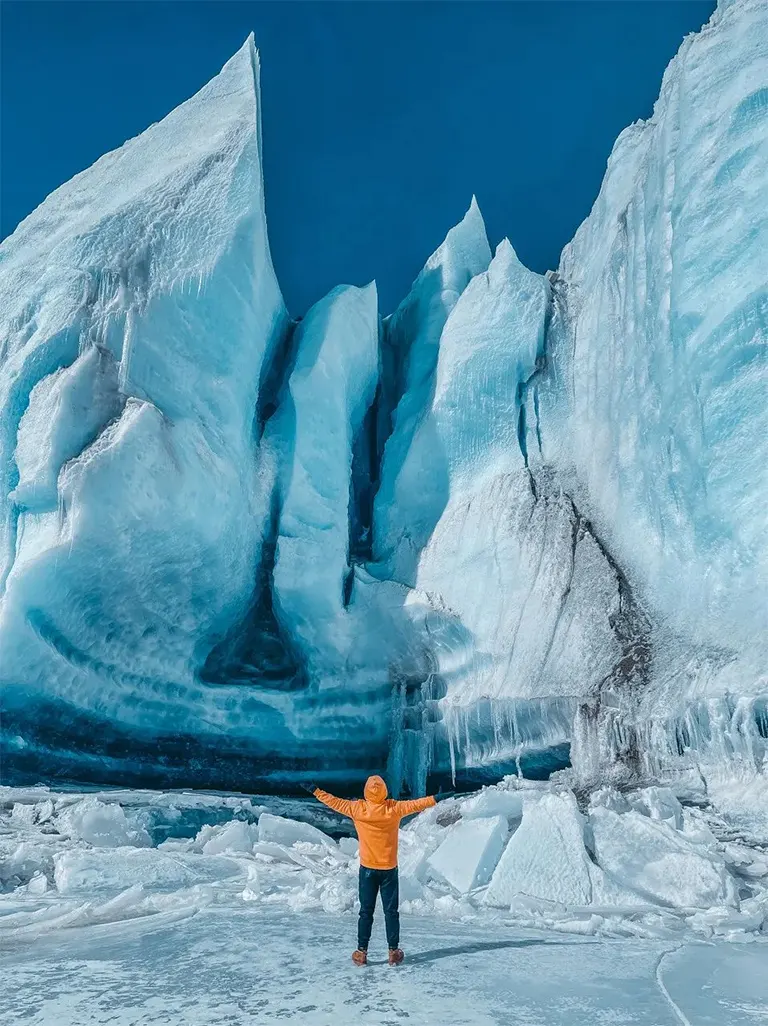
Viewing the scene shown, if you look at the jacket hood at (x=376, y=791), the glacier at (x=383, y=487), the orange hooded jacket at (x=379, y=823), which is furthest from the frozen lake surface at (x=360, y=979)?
the glacier at (x=383, y=487)

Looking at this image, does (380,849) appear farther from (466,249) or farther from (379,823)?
(466,249)

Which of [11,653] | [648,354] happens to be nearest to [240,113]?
[648,354]

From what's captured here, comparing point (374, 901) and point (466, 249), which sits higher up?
point (466, 249)

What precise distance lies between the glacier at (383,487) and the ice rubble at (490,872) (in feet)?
4.17

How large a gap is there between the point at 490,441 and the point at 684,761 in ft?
14.0

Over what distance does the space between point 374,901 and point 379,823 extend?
1.11ft

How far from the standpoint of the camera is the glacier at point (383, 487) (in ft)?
23.2

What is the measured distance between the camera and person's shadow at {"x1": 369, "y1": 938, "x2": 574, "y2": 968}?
11.0 feet

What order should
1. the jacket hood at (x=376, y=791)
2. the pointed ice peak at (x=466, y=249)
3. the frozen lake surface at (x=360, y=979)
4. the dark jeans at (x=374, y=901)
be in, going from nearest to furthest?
the frozen lake surface at (x=360, y=979) → the dark jeans at (x=374, y=901) → the jacket hood at (x=376, y=791) → the pointed ice peak at (x=466, y=249)

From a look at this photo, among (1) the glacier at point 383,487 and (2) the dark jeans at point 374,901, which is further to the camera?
(1) the glacier at point 383,487

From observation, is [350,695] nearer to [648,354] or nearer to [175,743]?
[175,743]

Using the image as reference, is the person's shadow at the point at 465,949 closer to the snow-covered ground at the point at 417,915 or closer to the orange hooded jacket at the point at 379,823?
the snow-covered ground at the point at 417,915

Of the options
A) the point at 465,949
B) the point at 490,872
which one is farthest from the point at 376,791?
the point at 490,872

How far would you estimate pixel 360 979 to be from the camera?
299 cm
